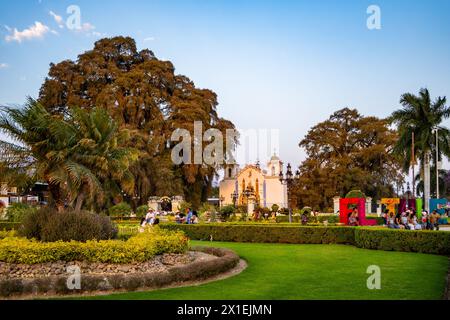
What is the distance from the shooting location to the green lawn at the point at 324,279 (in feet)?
31.4

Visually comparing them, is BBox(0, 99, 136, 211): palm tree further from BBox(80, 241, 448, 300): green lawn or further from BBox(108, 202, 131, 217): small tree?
BBox(108, 202, 131, 217): small tree

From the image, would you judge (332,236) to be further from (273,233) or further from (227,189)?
(227,189)

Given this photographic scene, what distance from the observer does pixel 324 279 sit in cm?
1131

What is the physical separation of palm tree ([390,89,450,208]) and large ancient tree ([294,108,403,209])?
1188 centimetres

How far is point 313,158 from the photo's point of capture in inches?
2087

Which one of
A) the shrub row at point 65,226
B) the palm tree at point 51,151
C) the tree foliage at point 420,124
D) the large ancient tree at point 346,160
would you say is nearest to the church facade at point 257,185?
the large ancient tree at point 346,160

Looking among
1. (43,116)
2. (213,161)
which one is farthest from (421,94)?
(43,116)

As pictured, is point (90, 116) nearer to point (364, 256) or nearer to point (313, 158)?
point (364, 256)

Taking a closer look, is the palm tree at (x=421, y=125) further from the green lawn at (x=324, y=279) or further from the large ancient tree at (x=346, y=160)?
the green lawn at (x=324, y=279)

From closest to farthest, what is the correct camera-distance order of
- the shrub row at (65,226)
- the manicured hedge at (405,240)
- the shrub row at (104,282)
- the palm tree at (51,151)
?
the shrub row at (104,282)
the shrub row at (65,226)
the palm tree at (51,151)
the manicured hedge at (405,240)

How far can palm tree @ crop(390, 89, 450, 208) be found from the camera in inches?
1395

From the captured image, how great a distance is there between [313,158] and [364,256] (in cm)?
3766

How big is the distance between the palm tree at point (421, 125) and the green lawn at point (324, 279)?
21019 millimetres

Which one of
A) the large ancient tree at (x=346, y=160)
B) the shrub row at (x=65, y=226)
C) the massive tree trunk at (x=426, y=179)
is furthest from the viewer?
the large ancient tree at (x=346, y=160)
